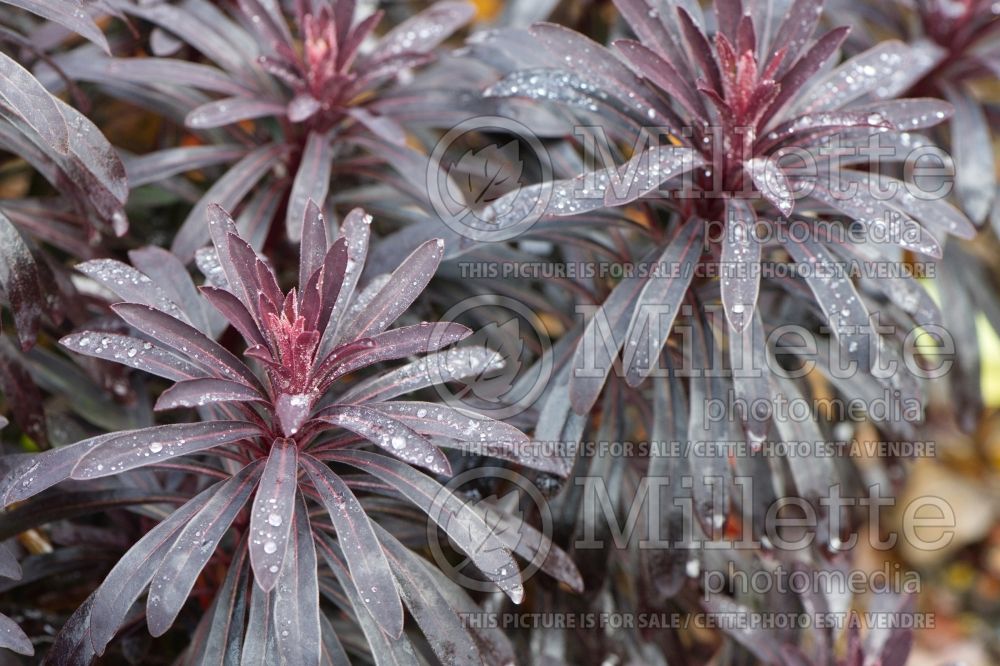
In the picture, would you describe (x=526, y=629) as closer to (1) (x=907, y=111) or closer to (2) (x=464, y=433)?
(2) (x=464, y=433)

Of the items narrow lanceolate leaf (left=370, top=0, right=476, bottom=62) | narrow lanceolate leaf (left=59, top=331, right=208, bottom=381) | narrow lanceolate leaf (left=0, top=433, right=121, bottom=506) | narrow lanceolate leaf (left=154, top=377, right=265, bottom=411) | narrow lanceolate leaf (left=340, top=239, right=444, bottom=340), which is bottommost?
narrow lanceolate leaf (left=0, top=433, right=121, bottom=506)

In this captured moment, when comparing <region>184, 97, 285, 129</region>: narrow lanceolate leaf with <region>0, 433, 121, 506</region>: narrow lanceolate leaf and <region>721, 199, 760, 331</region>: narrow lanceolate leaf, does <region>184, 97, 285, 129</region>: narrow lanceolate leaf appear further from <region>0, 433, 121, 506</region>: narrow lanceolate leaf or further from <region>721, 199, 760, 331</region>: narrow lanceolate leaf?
<region>721, 199, 760, 331</region>: narrow lanceolate leaf

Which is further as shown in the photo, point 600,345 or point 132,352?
point 600,345

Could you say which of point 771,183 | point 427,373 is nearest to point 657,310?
point 771,183

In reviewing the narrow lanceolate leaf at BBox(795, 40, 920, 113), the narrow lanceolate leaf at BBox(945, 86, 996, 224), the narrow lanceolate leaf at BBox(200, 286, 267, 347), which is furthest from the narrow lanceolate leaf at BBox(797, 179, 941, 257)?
the narrow lanceolate leaf at BBox(200, 286, 267, 347)

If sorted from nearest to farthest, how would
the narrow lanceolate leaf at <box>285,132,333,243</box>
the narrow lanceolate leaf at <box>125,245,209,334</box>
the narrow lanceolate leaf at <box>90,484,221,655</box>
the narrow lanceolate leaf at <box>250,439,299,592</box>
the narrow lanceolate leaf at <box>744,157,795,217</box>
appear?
the narrow lanceolate leaf at <box>250,439,299,592</box> → the narrow lanceolate leaf at <box>90,484,221,655</box> → the narrow lanceolate leaf at <box>744,157,795,217</box> → the narrow lanceolate leaf at <box>125,245,209,334</box> → the narrow lanceolate leaf at <box>285,132,333,243</box>

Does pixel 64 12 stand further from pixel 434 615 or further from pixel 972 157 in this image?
pixel 972 157
